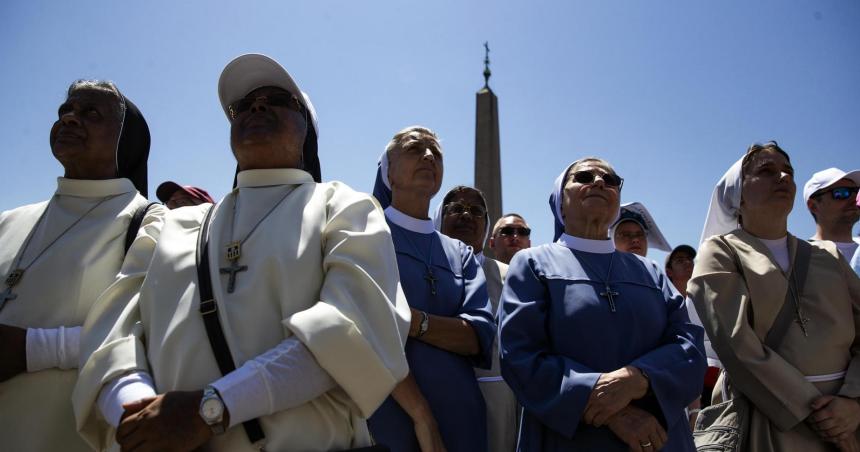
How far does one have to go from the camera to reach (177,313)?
209 cm

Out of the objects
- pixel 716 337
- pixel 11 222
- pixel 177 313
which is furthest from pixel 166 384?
pixel 716 337

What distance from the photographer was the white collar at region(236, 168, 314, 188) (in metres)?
2.52

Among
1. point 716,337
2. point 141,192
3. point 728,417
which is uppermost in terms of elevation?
point 141,192

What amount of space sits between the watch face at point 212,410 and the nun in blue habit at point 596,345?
1489 millimetres

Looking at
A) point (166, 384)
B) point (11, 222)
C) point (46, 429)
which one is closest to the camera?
point (166, 384)

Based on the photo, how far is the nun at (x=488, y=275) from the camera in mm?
3715

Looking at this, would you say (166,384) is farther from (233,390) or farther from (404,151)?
(404,151)

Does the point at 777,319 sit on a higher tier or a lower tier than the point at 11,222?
lower

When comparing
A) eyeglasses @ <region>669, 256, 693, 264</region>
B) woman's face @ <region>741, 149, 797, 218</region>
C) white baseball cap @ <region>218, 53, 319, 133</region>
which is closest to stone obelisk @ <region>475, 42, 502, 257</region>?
eyeglasses @ <region>669, 256, 693, 264</region>

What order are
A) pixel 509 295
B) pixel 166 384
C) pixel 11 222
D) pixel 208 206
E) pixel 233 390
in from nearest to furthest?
1. pixel 233 390
2. pixel 166 384
3. pixel 208 206
4. pixel 11 222
5. pixel 509 295

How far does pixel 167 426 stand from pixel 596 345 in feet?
6.22

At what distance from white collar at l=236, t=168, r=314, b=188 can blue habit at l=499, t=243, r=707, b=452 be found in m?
1.23

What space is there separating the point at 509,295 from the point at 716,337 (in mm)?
1217

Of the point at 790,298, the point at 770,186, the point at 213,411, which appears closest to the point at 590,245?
the point at 790,298
